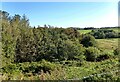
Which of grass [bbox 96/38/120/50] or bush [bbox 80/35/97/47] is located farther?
bush [bbox 80/35/97/47]

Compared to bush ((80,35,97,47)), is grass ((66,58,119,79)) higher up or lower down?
lower down

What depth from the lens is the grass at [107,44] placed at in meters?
33.6

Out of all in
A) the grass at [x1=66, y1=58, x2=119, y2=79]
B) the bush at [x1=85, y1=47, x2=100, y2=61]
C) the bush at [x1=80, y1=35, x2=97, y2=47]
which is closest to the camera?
the grass at [x1=66, y1=58, x2=119, y2=79]

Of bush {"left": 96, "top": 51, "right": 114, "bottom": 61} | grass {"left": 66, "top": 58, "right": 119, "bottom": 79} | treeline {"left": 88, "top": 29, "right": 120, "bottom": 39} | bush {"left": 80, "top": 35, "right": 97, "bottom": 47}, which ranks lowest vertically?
bush {"left": 96, "top": 51, "right": 114, "bottom": 61}

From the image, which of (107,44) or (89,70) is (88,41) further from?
(89,70)

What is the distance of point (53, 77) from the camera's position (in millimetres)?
9859

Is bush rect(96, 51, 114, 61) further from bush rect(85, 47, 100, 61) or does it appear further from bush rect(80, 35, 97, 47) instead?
bush rect(80, 35, 97, 47)

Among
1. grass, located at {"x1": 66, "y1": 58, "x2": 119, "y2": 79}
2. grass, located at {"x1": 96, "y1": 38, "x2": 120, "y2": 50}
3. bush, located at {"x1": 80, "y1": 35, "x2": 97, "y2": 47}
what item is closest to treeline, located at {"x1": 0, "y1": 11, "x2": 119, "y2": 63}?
grass, located at {"x1": 96, "y1": 38, "x2": 120, "y2": 50}

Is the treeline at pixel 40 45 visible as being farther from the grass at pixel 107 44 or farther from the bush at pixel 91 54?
the grass at pixel 107 44

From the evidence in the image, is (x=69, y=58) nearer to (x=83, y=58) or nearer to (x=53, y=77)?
(x=83, y=58)

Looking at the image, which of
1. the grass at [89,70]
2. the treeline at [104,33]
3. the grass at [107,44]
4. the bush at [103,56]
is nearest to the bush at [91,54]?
the bush at [103,56]

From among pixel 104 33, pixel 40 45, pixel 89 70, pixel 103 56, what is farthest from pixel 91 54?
pixel 89 70

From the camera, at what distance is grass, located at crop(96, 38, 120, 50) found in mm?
33594

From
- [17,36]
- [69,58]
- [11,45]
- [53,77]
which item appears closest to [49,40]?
[69,58]
